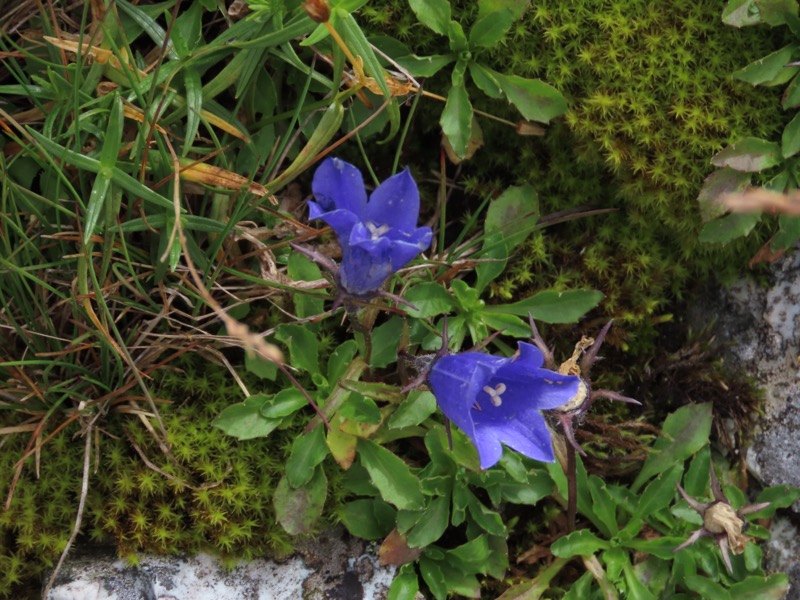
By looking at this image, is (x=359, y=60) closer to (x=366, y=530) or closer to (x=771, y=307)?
(x=366, y=530)

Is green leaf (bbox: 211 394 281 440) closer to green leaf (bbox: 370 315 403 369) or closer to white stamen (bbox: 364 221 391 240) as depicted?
green leaf (bbox: 370 315 403 369)

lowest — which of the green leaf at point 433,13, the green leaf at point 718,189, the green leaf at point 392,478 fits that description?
the green leaf at point 392,478

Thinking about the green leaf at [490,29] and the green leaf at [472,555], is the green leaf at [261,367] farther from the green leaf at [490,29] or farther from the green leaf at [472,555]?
the green leaf at [490,29]

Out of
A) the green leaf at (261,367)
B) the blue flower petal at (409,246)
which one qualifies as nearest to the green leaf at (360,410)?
the green leaf at (261,367)

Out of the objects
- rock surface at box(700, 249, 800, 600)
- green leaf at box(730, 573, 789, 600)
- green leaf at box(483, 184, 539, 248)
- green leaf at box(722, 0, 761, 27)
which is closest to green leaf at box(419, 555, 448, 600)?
green leaf at box(730, 573, 789, 600)

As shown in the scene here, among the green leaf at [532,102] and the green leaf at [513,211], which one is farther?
the green leaf at [513,211]

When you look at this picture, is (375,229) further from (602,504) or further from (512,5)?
(602,504)

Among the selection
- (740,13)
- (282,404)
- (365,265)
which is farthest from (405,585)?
(740,13)
